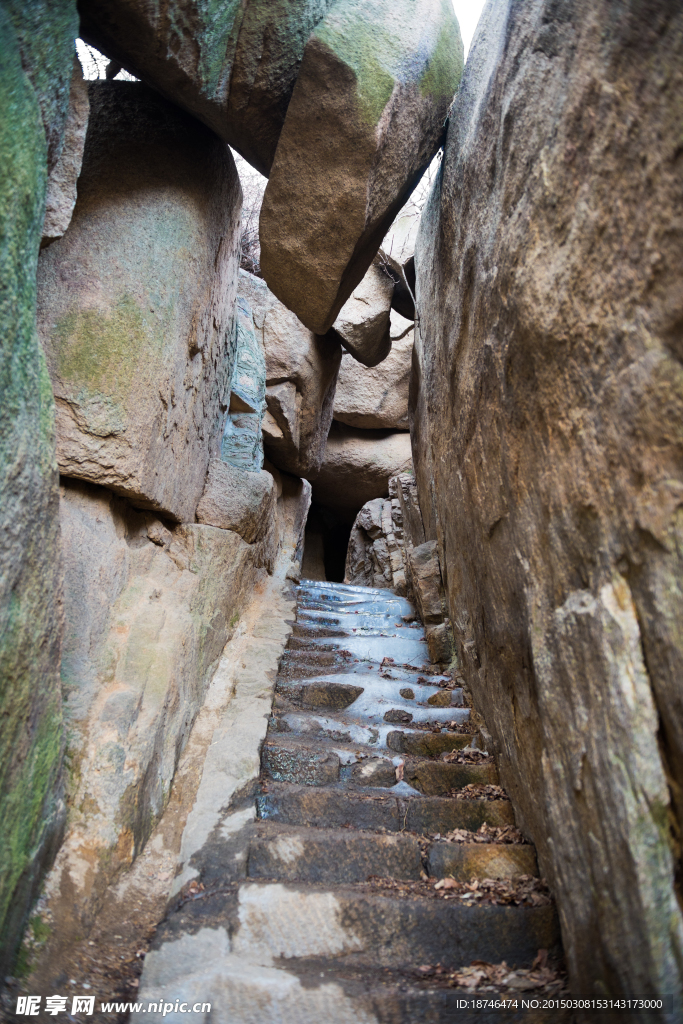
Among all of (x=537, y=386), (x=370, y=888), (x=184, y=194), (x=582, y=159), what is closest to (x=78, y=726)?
(x=370, y=888)

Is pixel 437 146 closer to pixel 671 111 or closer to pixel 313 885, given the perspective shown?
pixel 671 111

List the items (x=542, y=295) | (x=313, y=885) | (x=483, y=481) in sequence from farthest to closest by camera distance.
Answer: (x=483, y=481) → (x=313, y=885) → (x=542, y=295)

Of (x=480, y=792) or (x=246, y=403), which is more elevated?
(x=246, y=403)

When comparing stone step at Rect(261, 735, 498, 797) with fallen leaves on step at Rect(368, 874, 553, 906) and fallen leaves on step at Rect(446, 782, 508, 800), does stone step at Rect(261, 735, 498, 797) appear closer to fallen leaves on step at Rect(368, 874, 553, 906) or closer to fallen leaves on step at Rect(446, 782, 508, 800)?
fallen leaves on step at Rect(446, 782, 508, 800)

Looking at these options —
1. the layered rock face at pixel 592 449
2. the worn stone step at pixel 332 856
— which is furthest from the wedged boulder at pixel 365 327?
the worn stone step at pixel 332 856

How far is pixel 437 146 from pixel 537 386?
3087 mm

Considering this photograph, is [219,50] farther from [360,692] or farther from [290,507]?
[290,507]

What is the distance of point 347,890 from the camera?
257 centimetres

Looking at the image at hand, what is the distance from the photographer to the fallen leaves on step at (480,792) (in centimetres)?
333

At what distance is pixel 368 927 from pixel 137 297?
367cm

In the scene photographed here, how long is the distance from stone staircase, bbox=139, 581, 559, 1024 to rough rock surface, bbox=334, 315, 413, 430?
9814 mm

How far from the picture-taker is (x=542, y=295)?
226 centimetres

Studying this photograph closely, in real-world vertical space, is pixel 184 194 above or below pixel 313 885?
above

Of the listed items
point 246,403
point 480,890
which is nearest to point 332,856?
point 480,890
